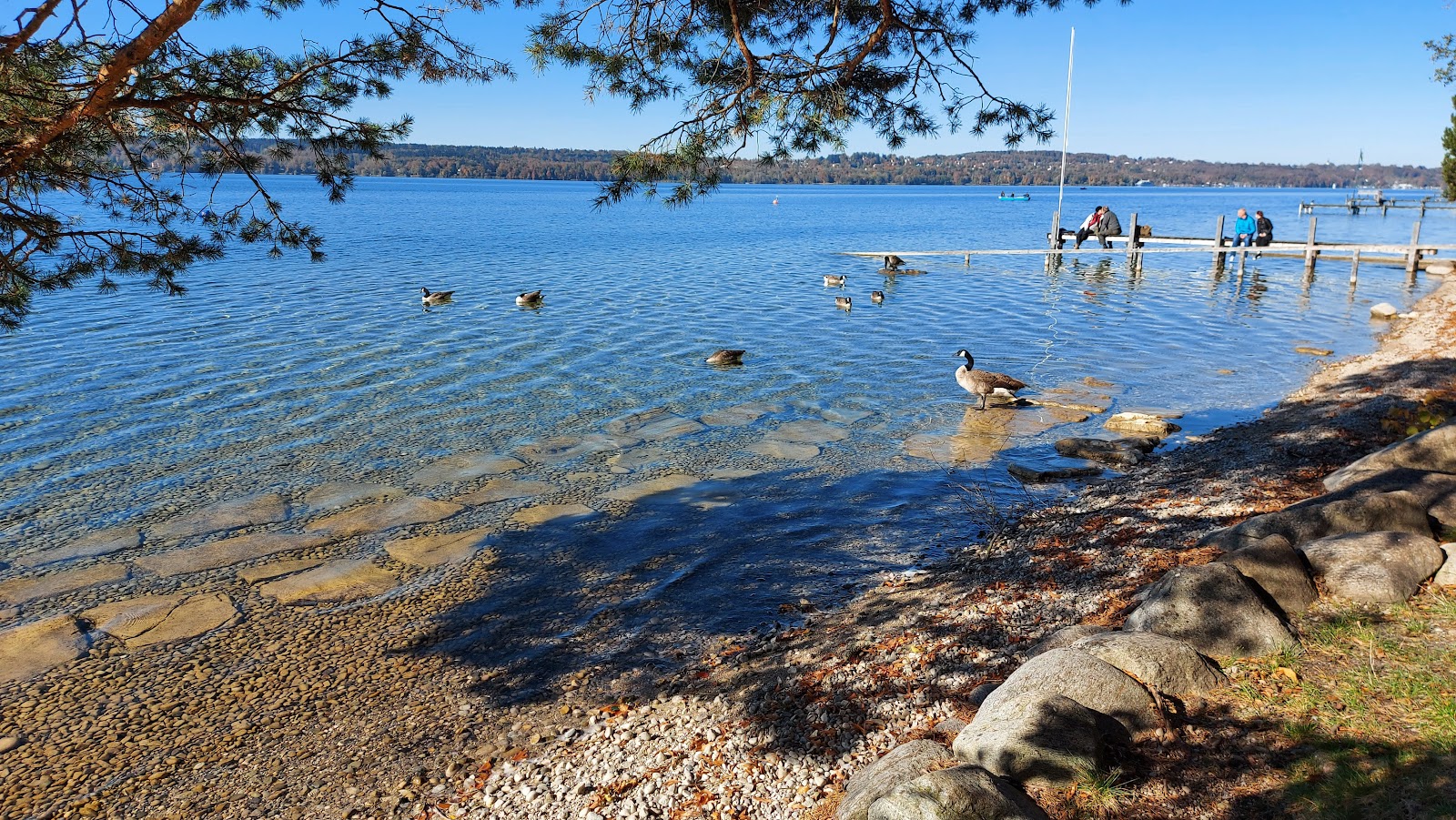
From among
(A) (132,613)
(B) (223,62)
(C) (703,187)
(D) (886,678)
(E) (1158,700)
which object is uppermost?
(B) (223,62)

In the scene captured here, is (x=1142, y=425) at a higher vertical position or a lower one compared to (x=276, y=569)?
higher

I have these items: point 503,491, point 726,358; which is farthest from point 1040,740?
point 726,358

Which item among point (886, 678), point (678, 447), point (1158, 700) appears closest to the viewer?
point (1158, 700)

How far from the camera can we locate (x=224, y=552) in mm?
8664

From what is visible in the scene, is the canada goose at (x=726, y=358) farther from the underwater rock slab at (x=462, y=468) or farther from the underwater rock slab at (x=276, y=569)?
the underwater rock slab at (x=276, y=569)

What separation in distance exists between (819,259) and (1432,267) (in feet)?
77.2

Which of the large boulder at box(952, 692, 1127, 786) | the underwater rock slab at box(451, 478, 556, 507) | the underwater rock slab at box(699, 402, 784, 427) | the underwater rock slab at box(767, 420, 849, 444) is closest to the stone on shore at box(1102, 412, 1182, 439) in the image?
the underwater rock slab at box(767, 420, 849, 444)

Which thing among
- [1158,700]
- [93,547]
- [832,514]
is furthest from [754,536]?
[93,547]

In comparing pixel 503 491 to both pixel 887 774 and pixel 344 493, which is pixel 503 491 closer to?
pixel 344 493

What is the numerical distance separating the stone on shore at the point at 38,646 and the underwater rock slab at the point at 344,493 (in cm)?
284

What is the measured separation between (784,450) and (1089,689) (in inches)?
308

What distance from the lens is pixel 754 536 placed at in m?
8.83

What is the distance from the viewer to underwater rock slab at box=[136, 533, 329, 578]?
833 centimetres

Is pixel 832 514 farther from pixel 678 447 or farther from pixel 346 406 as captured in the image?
pixel 346 406
